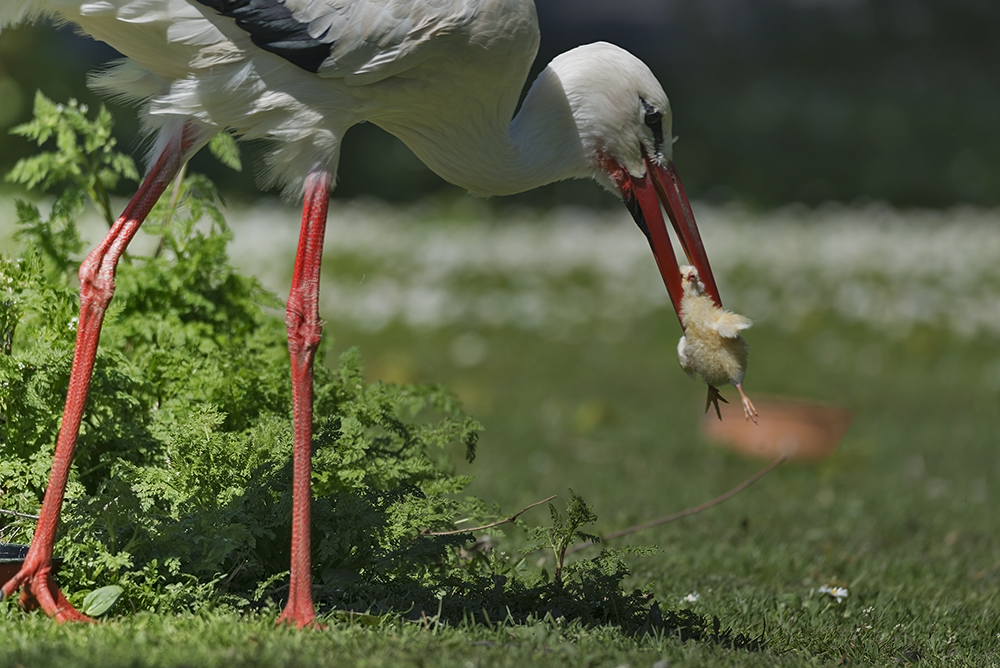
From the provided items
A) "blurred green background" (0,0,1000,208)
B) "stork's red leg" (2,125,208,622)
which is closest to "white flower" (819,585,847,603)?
"stork's red leg" (2,125,208,622)

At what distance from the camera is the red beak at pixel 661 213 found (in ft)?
12.3

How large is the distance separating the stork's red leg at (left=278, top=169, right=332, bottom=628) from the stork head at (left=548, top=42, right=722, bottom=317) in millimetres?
998

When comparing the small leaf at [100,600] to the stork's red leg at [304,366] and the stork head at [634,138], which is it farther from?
the stork head at [634,138]

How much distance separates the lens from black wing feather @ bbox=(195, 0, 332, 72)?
3.24 meters

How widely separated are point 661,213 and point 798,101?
14.8 m

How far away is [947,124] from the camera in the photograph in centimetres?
1639

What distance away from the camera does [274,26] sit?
3.24 metres

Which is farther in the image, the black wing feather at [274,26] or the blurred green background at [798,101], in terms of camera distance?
the blurred green background at [798,101]

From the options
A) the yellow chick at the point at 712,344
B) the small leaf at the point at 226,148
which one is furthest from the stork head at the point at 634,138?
the small leaf at the point at 226,148

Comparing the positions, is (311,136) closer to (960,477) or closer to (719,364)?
(719,364)

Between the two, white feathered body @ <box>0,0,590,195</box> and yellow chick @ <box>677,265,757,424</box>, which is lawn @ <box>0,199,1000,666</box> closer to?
yellow chick @ <box>677,265,757,424</box>

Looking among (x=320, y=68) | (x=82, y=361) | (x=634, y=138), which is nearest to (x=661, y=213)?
(x=634, y=138)

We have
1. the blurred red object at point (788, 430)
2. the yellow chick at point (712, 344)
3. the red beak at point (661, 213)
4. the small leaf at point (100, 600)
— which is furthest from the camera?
the blurred red object at point (788, 430)

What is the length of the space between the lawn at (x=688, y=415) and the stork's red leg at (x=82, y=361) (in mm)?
102
